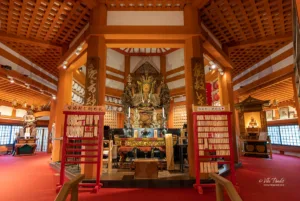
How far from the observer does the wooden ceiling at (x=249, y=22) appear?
4535 millimetres

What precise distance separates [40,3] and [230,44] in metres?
5.98

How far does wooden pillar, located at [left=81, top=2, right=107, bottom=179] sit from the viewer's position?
408 centimetres

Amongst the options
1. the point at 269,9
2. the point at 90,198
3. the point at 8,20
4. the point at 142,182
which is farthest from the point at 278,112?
the point at 8,20

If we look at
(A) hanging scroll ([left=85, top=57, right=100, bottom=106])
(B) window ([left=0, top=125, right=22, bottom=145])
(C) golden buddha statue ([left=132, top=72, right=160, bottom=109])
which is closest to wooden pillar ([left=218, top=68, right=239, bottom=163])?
(C) golden buddha statue ([left=132, top=72, right=160, bottom=109])

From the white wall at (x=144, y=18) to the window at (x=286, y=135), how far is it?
8.35 m

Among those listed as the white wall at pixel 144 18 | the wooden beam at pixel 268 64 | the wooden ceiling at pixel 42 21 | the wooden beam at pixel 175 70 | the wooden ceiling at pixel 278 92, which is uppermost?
the wooden beam at pixel 175 70

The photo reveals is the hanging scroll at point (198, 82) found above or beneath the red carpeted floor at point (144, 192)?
above

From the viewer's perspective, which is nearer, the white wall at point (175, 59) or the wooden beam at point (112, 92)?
the wooden beam at point (112, 92)

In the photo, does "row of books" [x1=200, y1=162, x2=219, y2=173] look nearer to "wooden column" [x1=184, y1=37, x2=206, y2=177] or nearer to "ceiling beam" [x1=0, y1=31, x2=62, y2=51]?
"wooden column" [x1=184, y1=37, x2=206, y2=177]

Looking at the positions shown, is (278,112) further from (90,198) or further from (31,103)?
(31,103)

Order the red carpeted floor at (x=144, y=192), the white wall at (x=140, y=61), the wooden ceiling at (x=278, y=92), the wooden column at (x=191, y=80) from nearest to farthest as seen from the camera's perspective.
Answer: the red carpeted floor at (x=144, y=192) → the wooden column at (x=191, y=80) → the wooden ceiling at (x=278, y=92) → the white wall at (x=140, y=61)

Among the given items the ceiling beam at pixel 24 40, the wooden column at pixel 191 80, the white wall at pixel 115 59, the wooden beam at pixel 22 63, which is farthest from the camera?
the white wall at pixel 115 59

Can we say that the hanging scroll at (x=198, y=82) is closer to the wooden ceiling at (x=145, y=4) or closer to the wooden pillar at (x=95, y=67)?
the wooden ceiling at (x=145, y=4)

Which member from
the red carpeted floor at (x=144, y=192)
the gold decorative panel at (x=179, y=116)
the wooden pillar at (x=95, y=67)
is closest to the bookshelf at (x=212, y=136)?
the red carpeted floor at (x=144, y=192)
